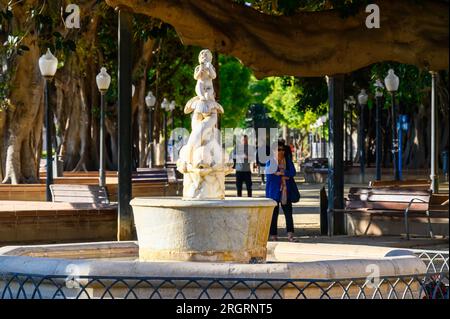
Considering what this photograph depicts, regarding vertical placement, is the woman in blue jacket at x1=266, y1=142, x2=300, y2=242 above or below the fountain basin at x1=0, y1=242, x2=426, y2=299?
above

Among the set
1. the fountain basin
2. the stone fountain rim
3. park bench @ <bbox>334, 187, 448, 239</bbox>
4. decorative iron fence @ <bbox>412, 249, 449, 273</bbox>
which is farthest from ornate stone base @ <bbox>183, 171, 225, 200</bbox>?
park bench @ <bbox>334, 187, 448, 239</bbox>

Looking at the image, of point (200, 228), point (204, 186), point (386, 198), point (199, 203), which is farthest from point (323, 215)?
A: point (199, 203)

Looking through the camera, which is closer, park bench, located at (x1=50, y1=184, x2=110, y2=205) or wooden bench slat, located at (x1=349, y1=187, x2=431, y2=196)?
wooden bench slat, located at (x1=349, y1=187, x2=431, y2=196)

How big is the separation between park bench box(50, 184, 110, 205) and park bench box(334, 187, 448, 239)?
4.40m

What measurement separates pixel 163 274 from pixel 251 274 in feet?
2.51

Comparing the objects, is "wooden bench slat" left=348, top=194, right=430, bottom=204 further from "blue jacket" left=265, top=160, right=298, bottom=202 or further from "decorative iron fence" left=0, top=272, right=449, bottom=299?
"decorative iron fence" left=0, top=272, right=449, bottom=299

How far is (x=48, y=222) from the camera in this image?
20.3 metres

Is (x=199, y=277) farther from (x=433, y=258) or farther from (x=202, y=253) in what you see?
(x=433, y=258)

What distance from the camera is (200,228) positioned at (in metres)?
12.8

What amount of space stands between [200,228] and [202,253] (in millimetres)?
272

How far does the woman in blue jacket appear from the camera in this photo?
1919 centimetres

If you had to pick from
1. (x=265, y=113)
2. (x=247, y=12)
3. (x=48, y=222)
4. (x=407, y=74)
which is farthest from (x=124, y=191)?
(x=265, y=113)
